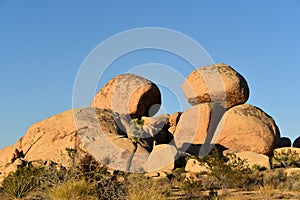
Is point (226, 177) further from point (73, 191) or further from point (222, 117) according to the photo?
point (222, 117)

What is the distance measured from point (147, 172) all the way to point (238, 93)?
11285mm

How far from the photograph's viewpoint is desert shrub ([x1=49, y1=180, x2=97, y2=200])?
9.93m

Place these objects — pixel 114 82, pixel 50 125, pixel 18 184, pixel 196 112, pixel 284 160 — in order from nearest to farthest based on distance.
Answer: pixel 18 184 < pixel 284 160 < pixel 50 125 < pixel 196 112 < pixel 114 82

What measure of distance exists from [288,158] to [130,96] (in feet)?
38.3

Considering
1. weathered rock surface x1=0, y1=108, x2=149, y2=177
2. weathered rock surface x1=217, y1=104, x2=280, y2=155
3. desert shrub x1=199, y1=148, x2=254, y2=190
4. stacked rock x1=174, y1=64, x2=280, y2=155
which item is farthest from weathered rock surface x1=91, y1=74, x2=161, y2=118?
desert shrub x1=199, y1=148, x2=254, y2=190

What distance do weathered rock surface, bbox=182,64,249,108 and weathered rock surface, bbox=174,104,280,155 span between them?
1.01 meters

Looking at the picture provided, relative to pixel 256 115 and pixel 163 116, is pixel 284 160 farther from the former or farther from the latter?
pixel 163 116

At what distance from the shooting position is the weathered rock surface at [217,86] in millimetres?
31688

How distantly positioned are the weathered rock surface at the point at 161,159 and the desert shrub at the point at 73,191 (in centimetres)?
1391

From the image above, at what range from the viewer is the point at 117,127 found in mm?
29188

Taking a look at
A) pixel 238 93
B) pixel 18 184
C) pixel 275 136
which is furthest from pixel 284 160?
pixel 18 184

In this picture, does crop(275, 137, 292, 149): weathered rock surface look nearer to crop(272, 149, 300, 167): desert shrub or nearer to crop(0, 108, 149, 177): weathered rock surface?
crop(272, 149, 300, 167): desert shrub

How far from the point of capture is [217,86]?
31875 millimetres

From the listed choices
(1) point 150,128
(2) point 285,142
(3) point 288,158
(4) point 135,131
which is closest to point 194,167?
(4) point 135,131
